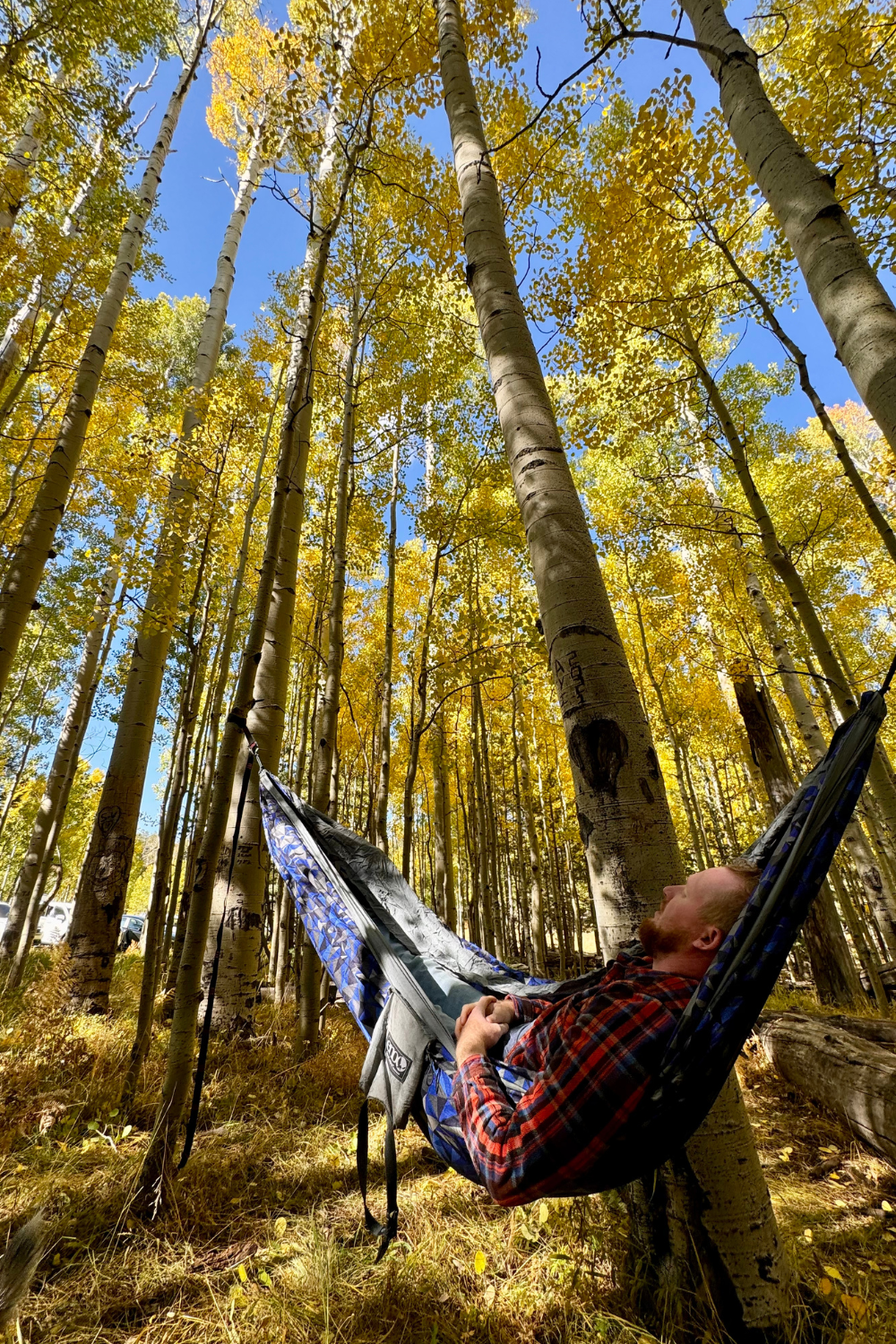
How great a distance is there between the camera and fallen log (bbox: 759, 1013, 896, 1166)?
94.4 inches

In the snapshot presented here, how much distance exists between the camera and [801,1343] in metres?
1.20

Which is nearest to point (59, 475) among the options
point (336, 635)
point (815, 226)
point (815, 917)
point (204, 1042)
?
point (336, 635)

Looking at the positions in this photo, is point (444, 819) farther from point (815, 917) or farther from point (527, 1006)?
point (527, 1006)

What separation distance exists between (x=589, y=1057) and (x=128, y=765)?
4154 millimetres

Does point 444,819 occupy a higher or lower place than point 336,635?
lower

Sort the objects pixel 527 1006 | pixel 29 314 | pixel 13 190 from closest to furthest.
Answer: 1. pixel 527 1006
2. pixel 13 190
3. pixel 29 314

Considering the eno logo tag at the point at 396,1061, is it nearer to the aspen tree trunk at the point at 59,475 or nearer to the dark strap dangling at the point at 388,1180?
the dark strap dangling at the point at 388,1180

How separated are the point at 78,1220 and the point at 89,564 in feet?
24.0

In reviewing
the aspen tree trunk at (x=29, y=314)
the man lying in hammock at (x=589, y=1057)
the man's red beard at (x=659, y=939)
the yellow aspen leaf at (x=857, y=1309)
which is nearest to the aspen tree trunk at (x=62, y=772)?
the aspen tree trunk at (x=29, y=314)

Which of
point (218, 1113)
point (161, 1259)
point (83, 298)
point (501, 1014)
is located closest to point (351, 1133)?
point (218, 1113)

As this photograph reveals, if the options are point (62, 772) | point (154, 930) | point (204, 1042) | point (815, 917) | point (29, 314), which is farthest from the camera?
point (62, 772)

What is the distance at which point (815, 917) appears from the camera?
5.09 m

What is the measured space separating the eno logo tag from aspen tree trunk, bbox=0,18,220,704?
2.56 metres

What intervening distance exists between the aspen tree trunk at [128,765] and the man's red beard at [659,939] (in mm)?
3736
